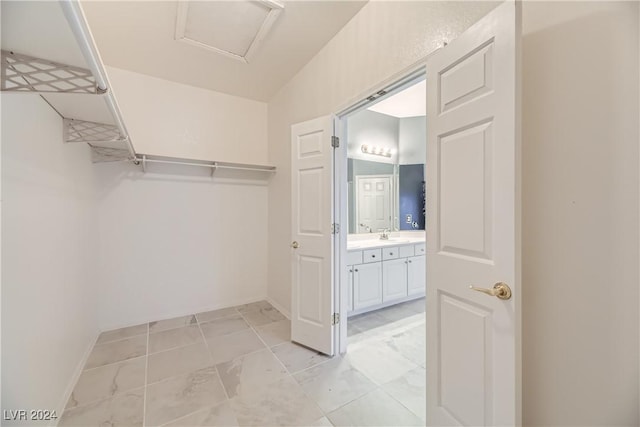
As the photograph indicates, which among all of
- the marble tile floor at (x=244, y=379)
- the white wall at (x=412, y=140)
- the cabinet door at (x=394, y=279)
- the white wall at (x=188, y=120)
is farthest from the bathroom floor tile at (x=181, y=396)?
the white wall at (x=412, y=140)

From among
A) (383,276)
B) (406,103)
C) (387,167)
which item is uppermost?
(406,103)

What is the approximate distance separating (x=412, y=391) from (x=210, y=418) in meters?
1.34

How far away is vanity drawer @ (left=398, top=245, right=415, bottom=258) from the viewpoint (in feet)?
10.6

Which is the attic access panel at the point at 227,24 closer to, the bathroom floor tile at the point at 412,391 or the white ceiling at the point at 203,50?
the white ceiling at the point at 203,50

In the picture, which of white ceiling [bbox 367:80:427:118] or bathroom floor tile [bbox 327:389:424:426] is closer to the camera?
bathroom floor tile [bbox 327:389:424:426]

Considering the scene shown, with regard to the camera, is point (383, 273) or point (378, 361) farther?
point (383, 273)

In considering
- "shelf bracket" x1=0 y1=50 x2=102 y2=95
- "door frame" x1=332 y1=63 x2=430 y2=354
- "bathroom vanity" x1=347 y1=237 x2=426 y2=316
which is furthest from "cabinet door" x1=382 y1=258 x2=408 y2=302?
"shelf bracket" x1=0 y1=50 x2=102 y2=95

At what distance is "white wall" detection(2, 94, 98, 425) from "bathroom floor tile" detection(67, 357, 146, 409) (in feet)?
0.26

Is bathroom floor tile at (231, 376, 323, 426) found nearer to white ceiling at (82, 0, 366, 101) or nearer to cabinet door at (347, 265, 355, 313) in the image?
cabinet door at (347, 265, 355, 313)

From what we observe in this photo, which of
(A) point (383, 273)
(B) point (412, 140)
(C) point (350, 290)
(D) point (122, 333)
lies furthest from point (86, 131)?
(B) point (412, 140)

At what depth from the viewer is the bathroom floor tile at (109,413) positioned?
149 centimetres

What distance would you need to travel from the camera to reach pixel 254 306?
3303 millimetres

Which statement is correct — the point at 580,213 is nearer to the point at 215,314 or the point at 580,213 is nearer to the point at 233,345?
the point at 233,345

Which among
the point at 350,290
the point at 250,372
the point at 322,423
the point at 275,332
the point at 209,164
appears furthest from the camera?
the point at 209,164
